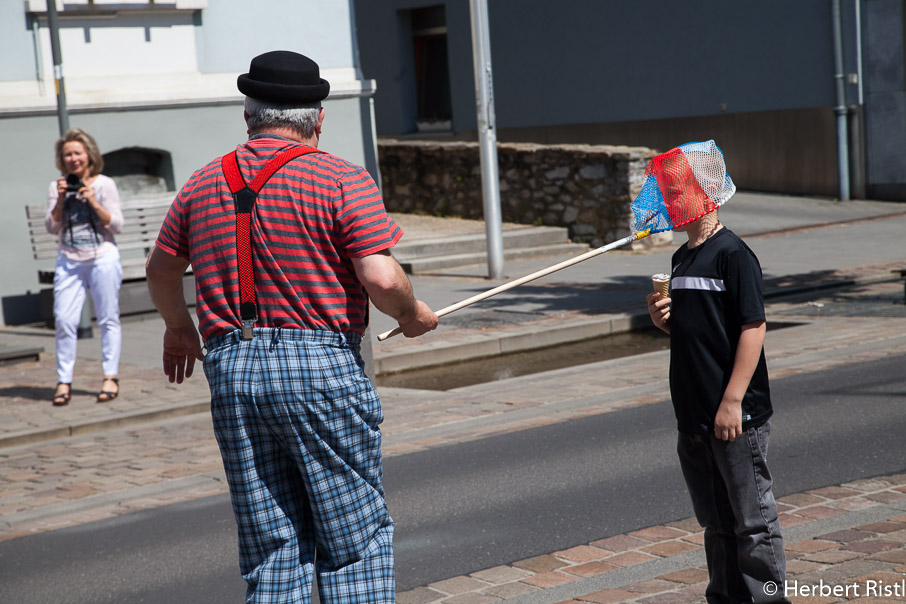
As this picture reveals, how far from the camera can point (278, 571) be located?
10.2 feet

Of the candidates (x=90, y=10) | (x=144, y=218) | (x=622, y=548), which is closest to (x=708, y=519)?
(x=622, y=548)

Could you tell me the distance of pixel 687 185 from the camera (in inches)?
142

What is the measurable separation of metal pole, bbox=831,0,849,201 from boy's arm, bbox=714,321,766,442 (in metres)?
20.4

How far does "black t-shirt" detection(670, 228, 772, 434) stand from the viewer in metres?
3.49

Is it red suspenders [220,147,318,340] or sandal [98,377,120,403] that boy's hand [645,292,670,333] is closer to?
red suspenders [220,147,318,340]

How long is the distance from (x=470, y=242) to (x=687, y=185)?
14186mm

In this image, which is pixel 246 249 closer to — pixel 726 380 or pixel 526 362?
pixel 726 380

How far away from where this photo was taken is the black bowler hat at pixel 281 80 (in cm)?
311

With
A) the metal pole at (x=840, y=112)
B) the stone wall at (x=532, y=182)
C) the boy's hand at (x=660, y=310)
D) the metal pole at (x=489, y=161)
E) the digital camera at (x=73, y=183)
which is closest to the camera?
the boy's hand at (x=660, y=310)

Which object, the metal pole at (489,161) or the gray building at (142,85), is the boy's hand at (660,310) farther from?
the gray building at (142,85)

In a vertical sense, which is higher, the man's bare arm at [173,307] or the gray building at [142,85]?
the gray building at [142,85]

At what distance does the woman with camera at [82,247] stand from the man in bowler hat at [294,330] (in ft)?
19.3

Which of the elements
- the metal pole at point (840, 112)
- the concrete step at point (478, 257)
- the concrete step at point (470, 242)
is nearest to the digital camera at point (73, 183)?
the concrete step at point (478, 257)

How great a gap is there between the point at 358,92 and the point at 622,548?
12978 millimetres
